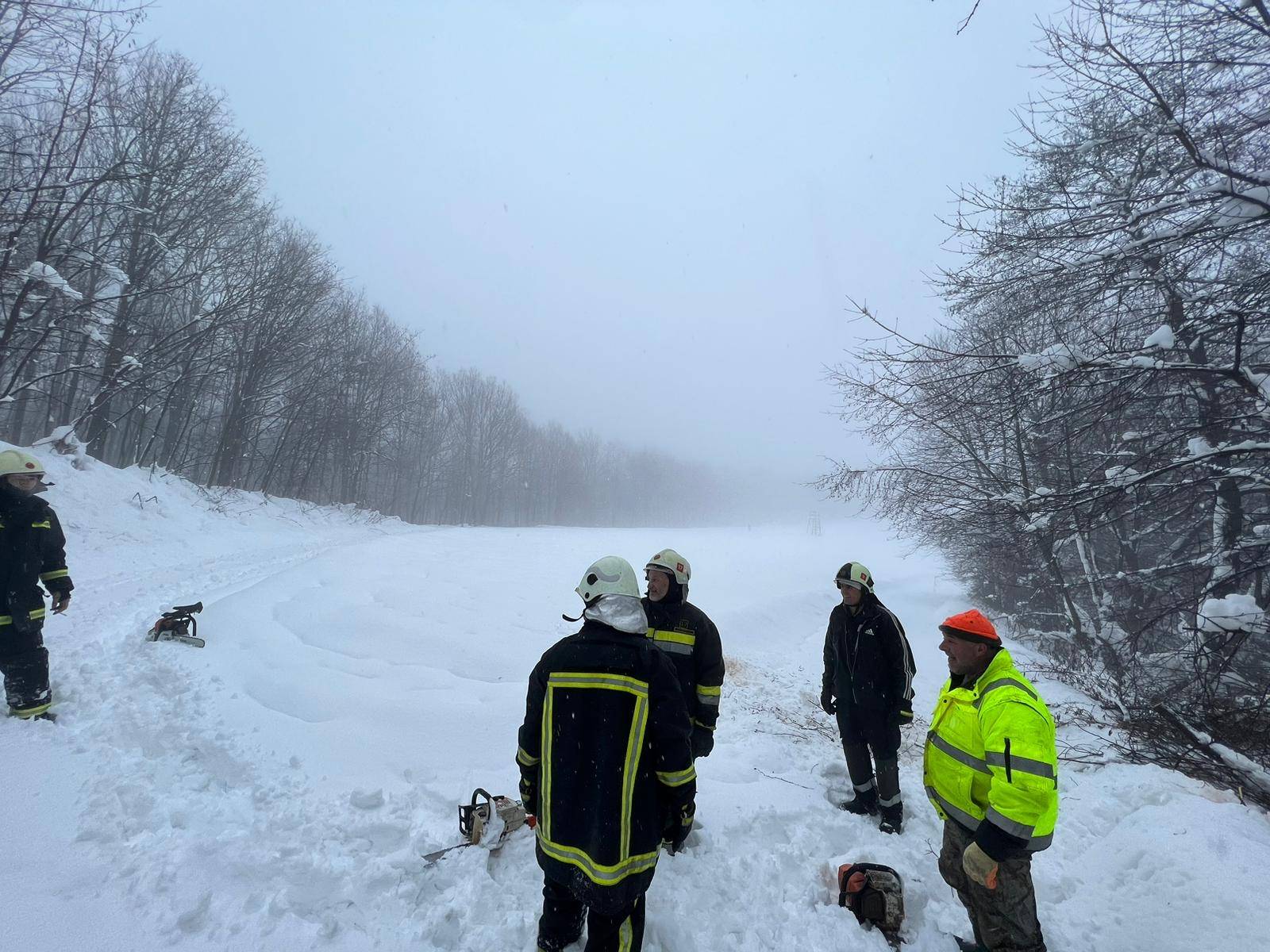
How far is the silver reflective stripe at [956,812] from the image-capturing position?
2816mm

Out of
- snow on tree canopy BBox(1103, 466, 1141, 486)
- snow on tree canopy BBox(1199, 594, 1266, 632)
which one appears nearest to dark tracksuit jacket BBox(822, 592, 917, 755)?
snow on tree canopy BBox(1103, 466, 1141, 486)

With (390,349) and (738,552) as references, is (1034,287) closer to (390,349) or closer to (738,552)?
(738,552)

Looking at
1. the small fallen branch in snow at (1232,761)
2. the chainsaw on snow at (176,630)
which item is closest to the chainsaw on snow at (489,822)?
the chainsaw on snow at (176,630)

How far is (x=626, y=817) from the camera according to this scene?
2.37 metres

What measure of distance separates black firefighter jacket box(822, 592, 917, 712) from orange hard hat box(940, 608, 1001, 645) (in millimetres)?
1238

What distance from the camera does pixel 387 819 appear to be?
377cm

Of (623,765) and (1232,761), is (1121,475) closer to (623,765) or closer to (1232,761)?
(1232,761)

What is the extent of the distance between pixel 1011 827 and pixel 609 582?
220 centimetres

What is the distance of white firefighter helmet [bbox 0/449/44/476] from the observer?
429cm

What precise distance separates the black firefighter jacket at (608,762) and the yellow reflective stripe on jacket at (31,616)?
192 inches

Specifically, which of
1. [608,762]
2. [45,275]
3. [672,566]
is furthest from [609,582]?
[45,275]

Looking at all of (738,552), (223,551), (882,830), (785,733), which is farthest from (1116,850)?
Answer: (738,552)

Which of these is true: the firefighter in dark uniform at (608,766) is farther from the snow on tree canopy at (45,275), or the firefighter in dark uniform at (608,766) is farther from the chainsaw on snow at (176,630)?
the snow on tree canopy at (45,275)

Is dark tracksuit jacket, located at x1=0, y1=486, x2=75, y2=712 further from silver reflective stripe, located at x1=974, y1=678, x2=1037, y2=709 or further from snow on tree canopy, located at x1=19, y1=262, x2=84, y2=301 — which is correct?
snow on tree canopy, located at x1=19, y1=262, x2=84, y2=301
